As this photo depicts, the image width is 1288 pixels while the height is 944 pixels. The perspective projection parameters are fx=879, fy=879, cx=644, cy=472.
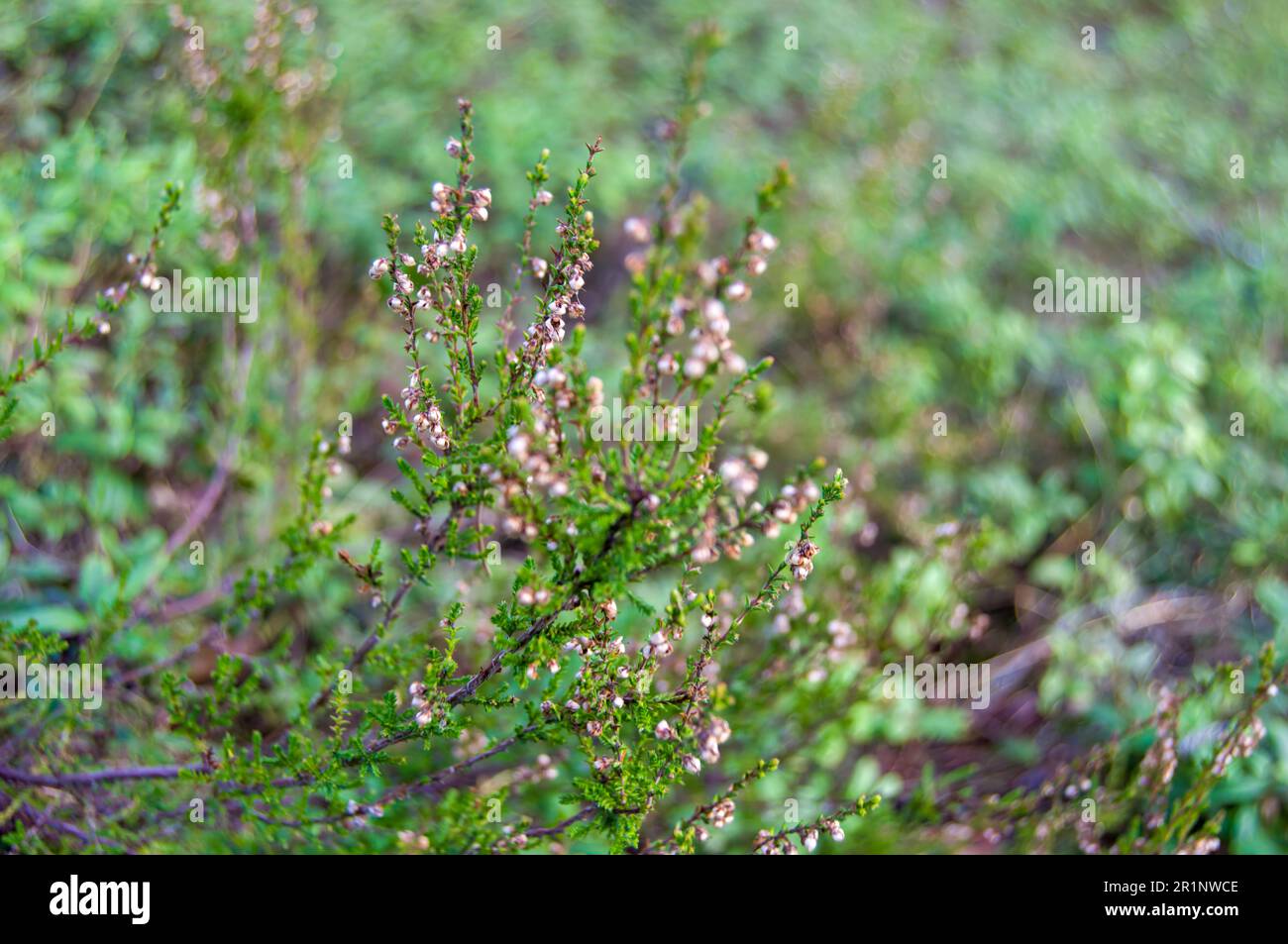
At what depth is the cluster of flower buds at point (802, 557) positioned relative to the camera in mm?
1653

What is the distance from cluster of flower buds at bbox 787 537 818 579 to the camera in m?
1.65

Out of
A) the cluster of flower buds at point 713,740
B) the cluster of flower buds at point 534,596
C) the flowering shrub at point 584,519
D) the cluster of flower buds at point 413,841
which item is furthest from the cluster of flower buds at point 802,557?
the cluster of flower buds at point 413,841

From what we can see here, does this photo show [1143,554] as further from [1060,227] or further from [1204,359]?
[1060,227]

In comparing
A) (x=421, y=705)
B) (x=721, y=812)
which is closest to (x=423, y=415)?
(x=421, y=705)

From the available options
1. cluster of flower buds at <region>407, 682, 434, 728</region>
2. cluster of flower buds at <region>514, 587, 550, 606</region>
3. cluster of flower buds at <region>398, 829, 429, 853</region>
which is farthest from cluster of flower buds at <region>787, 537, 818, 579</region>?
cluster of flower buds at <region>398, 829, 429, 853</region>

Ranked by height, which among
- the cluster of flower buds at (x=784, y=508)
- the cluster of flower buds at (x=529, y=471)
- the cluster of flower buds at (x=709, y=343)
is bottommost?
the cluster of flower buds at (x=784, y=508)

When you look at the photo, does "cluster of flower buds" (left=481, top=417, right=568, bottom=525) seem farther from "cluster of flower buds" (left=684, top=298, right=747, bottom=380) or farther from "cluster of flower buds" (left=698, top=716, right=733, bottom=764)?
"cluster of flower buds" (left=698, top=716, right=733, bottom=764)

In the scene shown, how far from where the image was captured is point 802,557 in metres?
1.67

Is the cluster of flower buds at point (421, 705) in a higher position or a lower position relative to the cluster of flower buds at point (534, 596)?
lower

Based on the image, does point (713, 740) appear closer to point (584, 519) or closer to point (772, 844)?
point (772, 844)

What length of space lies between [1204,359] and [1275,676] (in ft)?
10.2

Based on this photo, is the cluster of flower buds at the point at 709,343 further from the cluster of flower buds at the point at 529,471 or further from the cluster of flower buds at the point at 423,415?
the cluster of flower buds at the point at 423,415

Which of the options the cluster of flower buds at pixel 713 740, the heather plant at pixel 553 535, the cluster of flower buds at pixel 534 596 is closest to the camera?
the heather plant at pixel 553 535
